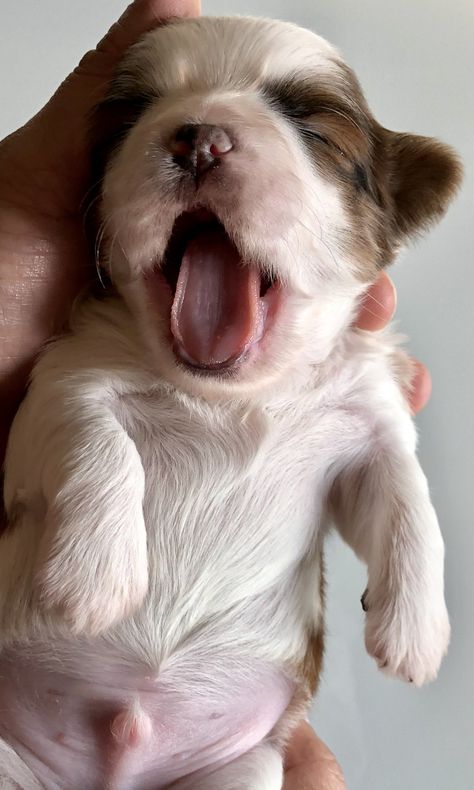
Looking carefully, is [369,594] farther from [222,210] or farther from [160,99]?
[160,99]

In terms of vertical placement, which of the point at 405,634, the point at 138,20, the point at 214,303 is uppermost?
the point at 138,20

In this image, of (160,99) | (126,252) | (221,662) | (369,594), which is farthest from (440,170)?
(221,662)

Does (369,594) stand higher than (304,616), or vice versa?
(369,594)

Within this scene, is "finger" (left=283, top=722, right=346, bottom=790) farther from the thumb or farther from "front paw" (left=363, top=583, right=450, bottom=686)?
the thumb

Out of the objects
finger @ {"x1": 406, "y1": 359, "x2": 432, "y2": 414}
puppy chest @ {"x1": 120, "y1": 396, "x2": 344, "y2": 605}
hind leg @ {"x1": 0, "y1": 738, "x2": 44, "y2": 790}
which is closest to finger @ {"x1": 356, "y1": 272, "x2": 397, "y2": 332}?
finger @ {"x1": 406, "y1": 359, "x2": 432, "y2": 414}

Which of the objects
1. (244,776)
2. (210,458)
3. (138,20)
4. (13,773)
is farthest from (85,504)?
(138,20)

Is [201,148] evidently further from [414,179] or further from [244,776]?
[244,776]
